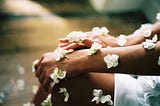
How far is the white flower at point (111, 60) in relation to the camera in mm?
859

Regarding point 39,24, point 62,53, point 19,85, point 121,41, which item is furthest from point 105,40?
point 39,24

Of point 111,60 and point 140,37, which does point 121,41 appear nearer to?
point 140,37

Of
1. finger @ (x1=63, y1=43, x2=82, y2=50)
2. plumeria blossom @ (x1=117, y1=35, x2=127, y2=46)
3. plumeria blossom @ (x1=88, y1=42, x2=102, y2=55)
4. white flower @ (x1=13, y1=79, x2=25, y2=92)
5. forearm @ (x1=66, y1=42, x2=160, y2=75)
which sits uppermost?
white flower @ (x1=13, y1=79, x2=25, y2=92)

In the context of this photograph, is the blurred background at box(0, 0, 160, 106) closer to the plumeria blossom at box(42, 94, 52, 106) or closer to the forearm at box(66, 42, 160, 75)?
the plumeria blossom at box(42, 94, 52, 106)

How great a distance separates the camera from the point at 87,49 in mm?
922

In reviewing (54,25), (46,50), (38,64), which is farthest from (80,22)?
(38,64)

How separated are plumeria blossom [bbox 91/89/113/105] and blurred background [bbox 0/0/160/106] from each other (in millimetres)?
703

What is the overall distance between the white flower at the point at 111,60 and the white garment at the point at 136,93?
0.06 metres

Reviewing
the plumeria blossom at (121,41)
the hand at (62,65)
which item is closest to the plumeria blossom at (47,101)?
the hand at (62,65)

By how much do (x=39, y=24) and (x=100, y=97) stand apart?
119 centimetres

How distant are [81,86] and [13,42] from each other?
1036 mm

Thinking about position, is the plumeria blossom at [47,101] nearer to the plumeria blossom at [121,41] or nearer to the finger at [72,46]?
the finger at [72,46]

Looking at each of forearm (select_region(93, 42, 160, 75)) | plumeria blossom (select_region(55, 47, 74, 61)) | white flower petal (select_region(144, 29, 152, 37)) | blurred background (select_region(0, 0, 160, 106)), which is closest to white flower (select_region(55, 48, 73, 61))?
plumeria blossom (select_region(55, 47, 74, 61))

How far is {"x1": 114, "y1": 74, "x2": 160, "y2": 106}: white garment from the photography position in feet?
2.94
